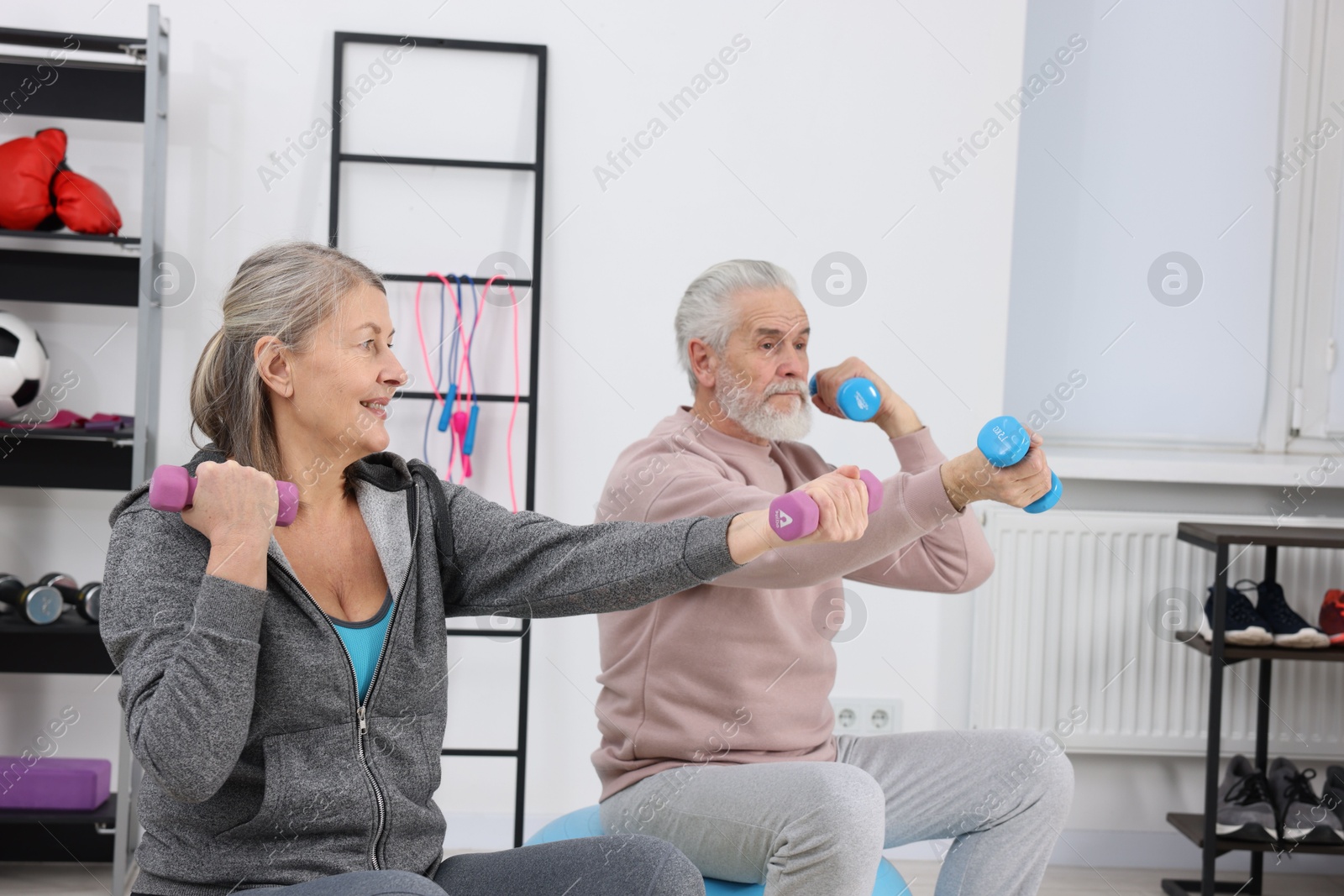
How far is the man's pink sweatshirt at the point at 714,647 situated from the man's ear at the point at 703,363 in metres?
0.12

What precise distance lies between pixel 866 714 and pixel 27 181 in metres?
2.25

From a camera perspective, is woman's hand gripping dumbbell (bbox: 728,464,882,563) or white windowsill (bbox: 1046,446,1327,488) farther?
white windowsill (bbox: 1046,446,1327,488)

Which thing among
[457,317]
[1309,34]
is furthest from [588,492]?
[1309,34]

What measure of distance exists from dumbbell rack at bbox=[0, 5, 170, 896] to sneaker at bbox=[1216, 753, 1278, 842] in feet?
7.96

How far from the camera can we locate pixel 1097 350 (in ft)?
9.87

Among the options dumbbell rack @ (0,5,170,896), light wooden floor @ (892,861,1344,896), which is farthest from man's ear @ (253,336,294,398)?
light wooden floor @ (892,861,1344,896)

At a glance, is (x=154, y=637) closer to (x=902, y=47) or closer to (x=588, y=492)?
(x=588, y=492)

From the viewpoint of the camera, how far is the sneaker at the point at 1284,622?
99.2 inches

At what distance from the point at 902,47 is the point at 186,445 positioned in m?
1.95

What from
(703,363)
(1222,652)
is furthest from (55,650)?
(1222,652)

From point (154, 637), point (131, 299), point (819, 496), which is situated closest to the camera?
point (154, 637)

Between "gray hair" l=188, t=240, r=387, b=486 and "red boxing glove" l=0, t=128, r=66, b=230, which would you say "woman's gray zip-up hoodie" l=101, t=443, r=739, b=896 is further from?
"red boxing glove" l=0, t=128, r=66, b=230

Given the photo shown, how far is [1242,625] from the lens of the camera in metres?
2.55

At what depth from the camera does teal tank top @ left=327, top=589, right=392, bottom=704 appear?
1299 mm
